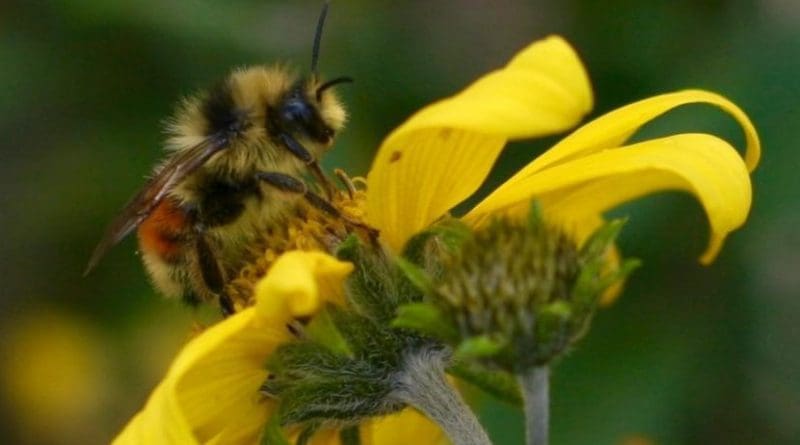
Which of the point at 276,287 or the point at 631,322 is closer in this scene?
the point at 276,287

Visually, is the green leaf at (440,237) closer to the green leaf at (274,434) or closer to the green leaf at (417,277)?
the green leaf at (417,277)

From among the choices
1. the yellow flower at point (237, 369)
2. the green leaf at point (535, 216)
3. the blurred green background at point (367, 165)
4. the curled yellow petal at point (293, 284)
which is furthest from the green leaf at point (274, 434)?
the blurred green background at point (367, 165)

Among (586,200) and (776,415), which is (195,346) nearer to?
(586,200)

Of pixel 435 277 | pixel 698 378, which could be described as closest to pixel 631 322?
pixel 698 378

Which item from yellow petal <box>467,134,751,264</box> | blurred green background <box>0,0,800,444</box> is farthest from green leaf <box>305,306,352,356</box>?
blurred green background <box>0,0,800,444</box>

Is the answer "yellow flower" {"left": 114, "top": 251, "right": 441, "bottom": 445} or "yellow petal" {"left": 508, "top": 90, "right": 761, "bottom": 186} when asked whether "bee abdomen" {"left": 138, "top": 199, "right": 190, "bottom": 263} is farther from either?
"yellow petal" {"left": 508, "top": 90, "right": 761, "bottom": 186}

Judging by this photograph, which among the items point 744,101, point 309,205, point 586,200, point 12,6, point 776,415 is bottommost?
point 776,415

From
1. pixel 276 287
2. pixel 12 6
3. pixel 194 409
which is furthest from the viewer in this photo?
pixel 12 6

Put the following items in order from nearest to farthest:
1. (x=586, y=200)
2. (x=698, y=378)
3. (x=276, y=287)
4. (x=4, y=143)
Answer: (x=276, y=287)
(x=586, y=200)
(x=698, y=378)
(x=4, y=143)
